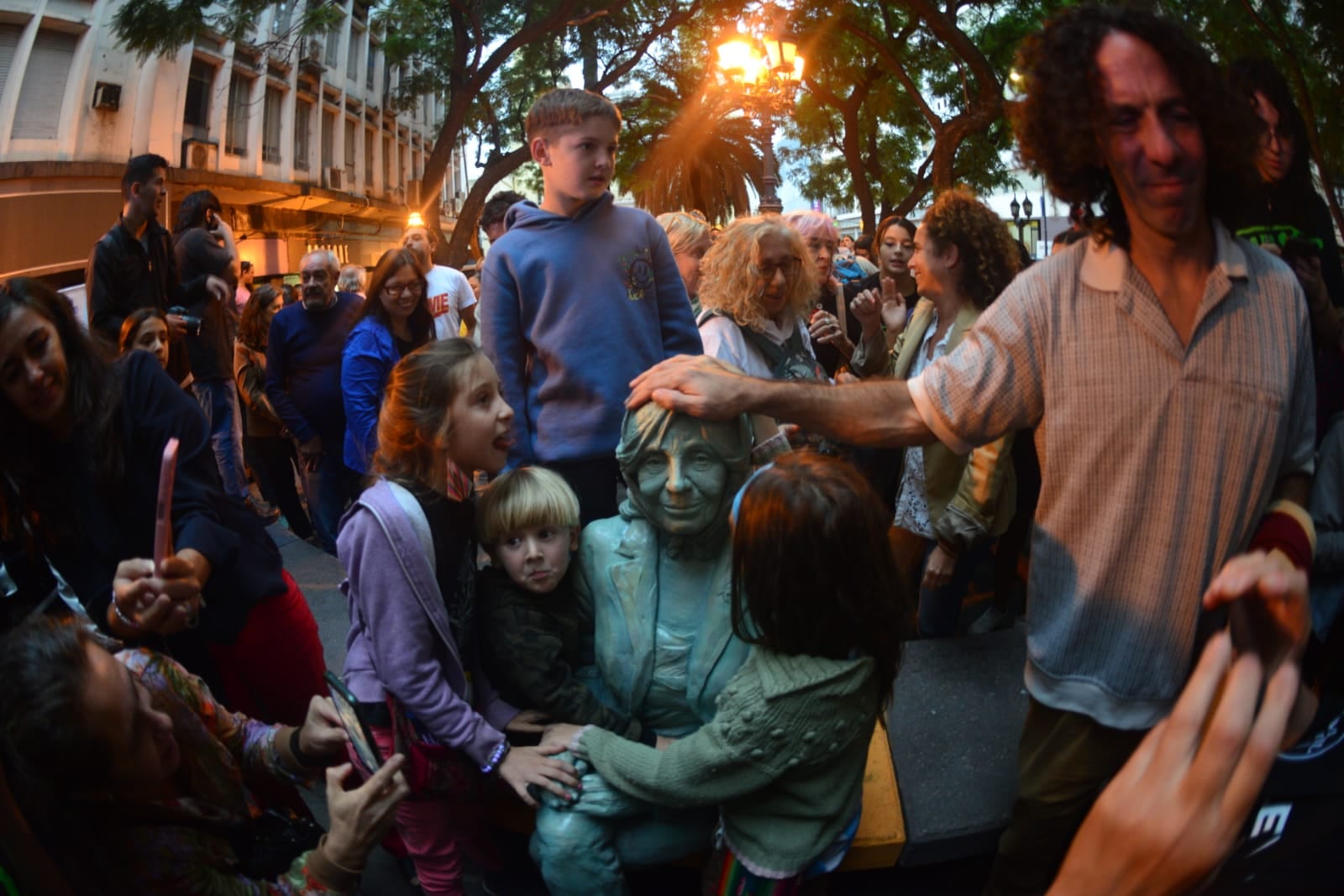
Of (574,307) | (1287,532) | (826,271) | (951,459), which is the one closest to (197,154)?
(826,271)

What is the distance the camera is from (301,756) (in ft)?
7.33

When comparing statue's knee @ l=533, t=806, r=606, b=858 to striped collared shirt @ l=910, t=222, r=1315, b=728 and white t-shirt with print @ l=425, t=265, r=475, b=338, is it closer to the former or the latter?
striped collared shirt @ l=910, t=222, r=1315, b=728

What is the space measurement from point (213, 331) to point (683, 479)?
514 cm

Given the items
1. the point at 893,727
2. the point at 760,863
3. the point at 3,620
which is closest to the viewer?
the point at 760,863

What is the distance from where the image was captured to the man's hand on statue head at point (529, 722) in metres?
2.29

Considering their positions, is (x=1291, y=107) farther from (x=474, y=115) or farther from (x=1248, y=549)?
(x=474, y=115)

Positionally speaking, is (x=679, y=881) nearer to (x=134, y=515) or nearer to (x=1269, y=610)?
(x=134, y=515)

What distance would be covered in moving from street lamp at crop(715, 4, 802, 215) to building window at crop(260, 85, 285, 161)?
1744 centimetres

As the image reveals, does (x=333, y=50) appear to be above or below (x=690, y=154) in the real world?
above

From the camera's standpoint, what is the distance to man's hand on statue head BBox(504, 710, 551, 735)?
7.53ft

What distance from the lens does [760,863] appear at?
2.02m

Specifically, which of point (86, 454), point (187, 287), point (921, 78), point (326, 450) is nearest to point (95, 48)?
point (187, 287)

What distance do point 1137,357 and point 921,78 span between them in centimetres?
2051

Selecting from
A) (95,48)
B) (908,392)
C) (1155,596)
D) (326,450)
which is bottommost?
(326,450)
